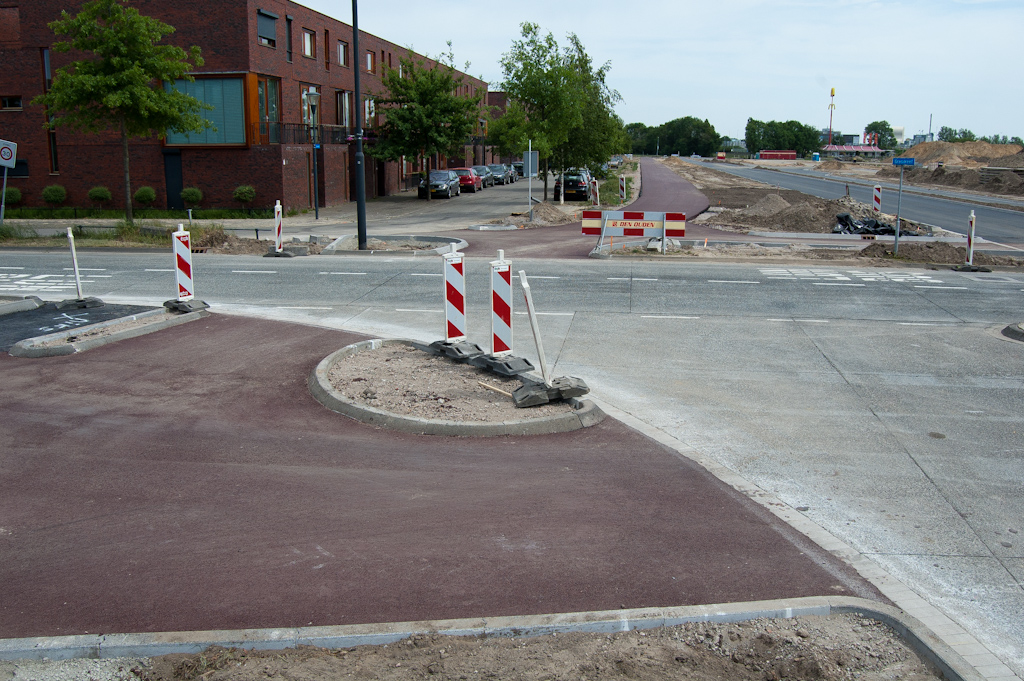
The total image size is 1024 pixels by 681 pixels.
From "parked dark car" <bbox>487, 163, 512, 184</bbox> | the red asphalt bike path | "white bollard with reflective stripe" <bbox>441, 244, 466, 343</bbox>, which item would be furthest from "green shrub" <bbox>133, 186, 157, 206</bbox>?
"parked dark car" <bbox>487, 163, 512, 184</bbox>

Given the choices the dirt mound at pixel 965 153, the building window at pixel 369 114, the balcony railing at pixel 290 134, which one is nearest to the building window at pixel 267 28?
the balcony railing at pixel 290 134

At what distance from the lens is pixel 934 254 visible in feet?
70.3

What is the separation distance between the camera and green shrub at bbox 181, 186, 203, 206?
36.1 meters

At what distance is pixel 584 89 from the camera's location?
1626 inches

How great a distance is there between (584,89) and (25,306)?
1275 inches

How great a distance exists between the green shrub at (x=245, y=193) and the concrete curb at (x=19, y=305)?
22930mm

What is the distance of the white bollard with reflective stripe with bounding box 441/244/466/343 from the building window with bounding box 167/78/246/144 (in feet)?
96.6

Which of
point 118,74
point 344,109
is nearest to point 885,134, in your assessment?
point 344,109

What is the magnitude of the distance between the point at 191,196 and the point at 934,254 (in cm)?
2863

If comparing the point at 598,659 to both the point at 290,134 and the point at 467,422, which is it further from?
the point at 290,134

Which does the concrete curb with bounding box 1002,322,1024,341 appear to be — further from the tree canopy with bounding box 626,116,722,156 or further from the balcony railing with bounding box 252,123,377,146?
the tree canopy with bounding box 626,116,722,156

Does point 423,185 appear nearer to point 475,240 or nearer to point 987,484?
point 475,240

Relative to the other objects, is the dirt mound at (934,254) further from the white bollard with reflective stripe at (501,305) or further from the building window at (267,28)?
the building window at (267,28)

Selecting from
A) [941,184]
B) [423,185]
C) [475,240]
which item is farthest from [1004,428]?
[941,184]
